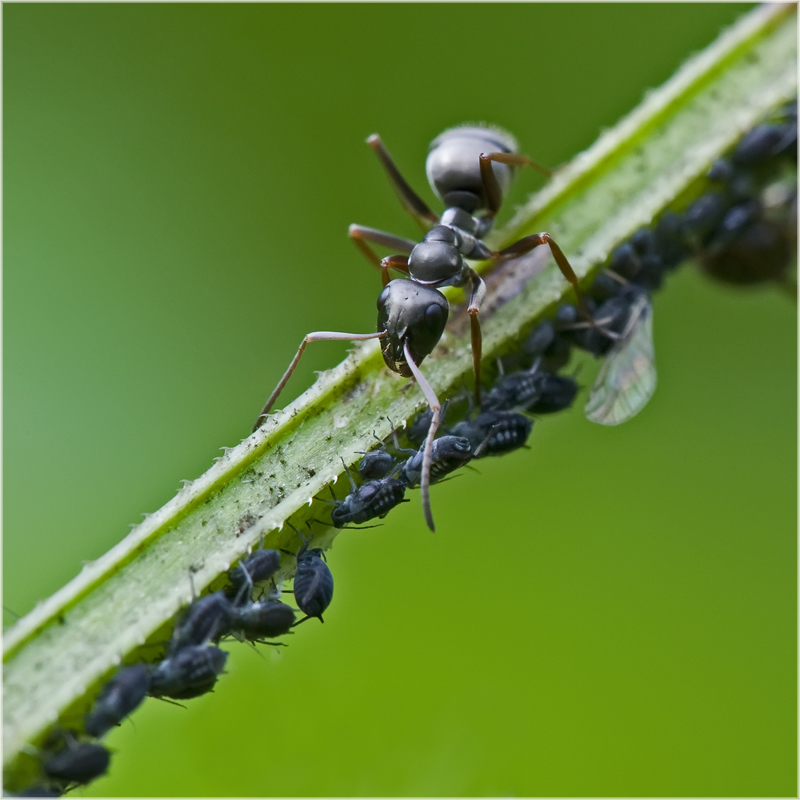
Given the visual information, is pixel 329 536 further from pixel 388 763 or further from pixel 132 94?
pixel 132 94

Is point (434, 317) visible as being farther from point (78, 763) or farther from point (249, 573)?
point (78, 763)

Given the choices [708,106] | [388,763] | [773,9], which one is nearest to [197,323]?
[388,763]

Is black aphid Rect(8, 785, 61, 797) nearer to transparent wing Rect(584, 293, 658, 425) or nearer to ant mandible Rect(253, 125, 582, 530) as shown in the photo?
ant mandible Rect(253, 125, 582, 530)

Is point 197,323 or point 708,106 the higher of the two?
point 197,323

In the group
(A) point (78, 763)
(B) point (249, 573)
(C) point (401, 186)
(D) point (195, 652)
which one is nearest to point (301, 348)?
(B) point (249, 573)

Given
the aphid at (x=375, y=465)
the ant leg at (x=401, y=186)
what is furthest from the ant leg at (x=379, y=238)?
the aphid at (x=375, y=465)

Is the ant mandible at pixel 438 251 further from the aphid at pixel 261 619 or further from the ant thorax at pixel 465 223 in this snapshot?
the aphid at pixel 261 619
